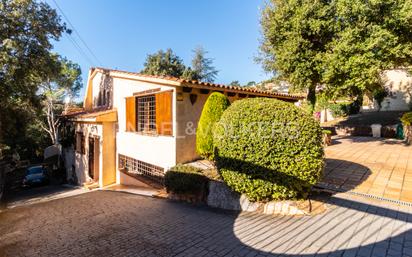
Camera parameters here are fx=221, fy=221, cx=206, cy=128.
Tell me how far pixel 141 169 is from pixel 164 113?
13.3ft

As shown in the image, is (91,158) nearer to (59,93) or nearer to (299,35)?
(299,35)

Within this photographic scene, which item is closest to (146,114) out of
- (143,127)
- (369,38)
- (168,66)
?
(143,127)

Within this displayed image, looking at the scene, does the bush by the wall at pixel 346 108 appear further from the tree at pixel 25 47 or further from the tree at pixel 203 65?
the tree at pixel 25 47

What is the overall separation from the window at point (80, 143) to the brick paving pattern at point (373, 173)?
601 inches

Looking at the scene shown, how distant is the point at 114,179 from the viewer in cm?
1292

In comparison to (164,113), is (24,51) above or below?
above

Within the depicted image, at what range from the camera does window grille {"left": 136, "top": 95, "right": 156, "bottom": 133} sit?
398 inches

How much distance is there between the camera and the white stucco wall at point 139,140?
9016 mm

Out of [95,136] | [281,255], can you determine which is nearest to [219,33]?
[95,136]

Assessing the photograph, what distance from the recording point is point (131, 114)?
1123 cm

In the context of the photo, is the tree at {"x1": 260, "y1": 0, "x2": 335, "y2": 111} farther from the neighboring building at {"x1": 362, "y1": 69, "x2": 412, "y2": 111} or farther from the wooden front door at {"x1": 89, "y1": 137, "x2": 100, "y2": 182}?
the neighboring building at {"x1": 362, "y1": 69, "x2": 412, "y2": 111}

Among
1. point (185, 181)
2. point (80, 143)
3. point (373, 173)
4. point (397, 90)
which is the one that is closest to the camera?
point (185, 181)

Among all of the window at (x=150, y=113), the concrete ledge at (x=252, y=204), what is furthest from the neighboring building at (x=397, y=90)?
the concrete ledge at (x=252, y=204)

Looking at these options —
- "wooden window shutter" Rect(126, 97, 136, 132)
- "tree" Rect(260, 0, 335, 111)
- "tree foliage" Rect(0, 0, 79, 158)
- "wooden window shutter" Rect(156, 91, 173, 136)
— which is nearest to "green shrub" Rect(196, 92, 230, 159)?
"wooden window shutter" Rect(156, 91, 173, 136)
